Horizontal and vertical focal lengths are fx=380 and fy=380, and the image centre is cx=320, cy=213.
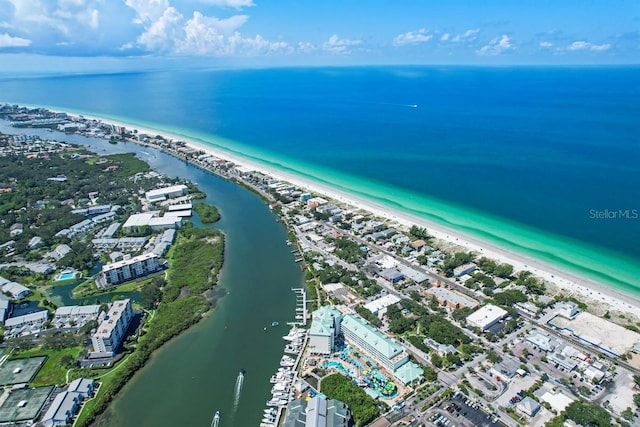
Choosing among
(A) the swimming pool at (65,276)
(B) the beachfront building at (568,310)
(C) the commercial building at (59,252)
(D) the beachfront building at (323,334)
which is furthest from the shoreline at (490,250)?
(A) the swimming pool at (65,276)

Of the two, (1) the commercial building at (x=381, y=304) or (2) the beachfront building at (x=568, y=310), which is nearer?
(2) the beachfront building at (x=568, y=310)

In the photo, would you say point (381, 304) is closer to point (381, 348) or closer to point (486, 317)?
point (381, 348)

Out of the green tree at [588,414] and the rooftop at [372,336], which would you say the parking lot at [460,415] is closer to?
the green tree at [588,414]

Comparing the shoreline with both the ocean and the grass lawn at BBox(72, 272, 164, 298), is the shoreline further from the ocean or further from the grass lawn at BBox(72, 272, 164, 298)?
the grass lawn at BBox(72, 272, 164, 298)

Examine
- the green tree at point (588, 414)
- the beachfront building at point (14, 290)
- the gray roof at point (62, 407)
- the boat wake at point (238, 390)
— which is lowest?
the beachfront building at point (14, 290)

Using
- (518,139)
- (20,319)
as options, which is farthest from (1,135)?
(518,139)

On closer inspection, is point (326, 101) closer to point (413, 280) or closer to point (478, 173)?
point (478, 173)
